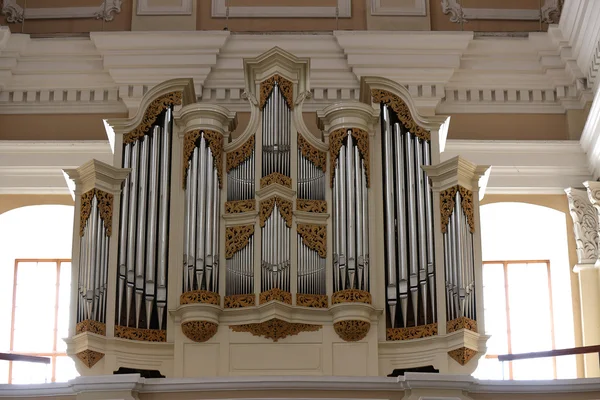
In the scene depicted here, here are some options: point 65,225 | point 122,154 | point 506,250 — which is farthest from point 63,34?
→ point 506,250

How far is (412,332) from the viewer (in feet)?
38.7

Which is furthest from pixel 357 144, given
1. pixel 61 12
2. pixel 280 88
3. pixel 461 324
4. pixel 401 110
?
pixel 61 12

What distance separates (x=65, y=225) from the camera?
1473 centimetres

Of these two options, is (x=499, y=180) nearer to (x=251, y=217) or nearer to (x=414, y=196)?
(x=414, y=196)

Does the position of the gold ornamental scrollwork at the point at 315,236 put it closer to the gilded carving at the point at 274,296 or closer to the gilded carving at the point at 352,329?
the gilded carving at the point at 274,296

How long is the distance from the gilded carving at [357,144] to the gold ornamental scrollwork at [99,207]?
1.86m

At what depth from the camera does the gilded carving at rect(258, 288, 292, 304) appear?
11.8 metres

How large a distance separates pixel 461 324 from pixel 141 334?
252 centimetres

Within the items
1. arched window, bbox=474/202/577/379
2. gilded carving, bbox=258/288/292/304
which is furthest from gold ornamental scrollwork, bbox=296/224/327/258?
arched window, bbox=474/202/577/379

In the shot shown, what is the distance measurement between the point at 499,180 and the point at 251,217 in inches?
127

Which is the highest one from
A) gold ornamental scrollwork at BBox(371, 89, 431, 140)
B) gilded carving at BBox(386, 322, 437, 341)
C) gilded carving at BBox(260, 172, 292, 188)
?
gold ornamental scrollwork at BBox(371, 89, 431, 140)

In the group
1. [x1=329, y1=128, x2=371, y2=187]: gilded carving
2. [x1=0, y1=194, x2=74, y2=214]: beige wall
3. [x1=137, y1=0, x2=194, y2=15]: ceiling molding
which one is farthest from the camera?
[x1=137, y1=0, x2=194, y2=15]: ceiling molding

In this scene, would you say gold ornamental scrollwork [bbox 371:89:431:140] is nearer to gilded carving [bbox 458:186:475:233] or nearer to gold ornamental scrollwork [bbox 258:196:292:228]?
gilded carving [bbox 458:186:475:233]

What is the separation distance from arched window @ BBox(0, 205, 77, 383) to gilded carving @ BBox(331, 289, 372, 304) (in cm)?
363
